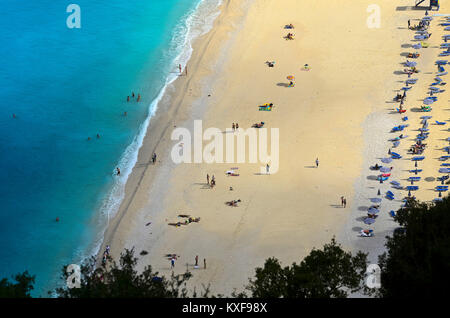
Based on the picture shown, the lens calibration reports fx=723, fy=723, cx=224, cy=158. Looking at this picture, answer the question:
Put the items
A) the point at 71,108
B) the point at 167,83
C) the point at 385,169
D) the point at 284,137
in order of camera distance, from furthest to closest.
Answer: the point at 167,83 < the point at 71,108 < the point at 284,137 < the point at 385,169

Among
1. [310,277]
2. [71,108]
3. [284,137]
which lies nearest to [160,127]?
[71,108]

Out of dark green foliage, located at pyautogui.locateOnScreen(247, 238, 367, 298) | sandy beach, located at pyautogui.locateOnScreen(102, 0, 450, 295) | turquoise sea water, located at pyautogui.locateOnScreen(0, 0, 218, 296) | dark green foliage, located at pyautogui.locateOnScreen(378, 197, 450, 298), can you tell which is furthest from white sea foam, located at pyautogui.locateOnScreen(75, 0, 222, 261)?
dark green foliage, located at pyautogui.locateOnScreen(378, 197, 450, 298)

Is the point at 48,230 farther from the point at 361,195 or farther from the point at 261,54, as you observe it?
the point at 261,54

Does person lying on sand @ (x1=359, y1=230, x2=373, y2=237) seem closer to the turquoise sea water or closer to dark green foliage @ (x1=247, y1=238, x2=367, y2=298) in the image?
dark green foliage @ (x1=247, y1=238, x2=367, y2=298)

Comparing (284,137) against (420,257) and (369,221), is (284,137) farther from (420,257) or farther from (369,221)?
(420,257)

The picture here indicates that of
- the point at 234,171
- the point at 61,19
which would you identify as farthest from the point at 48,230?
the point at 61,19
